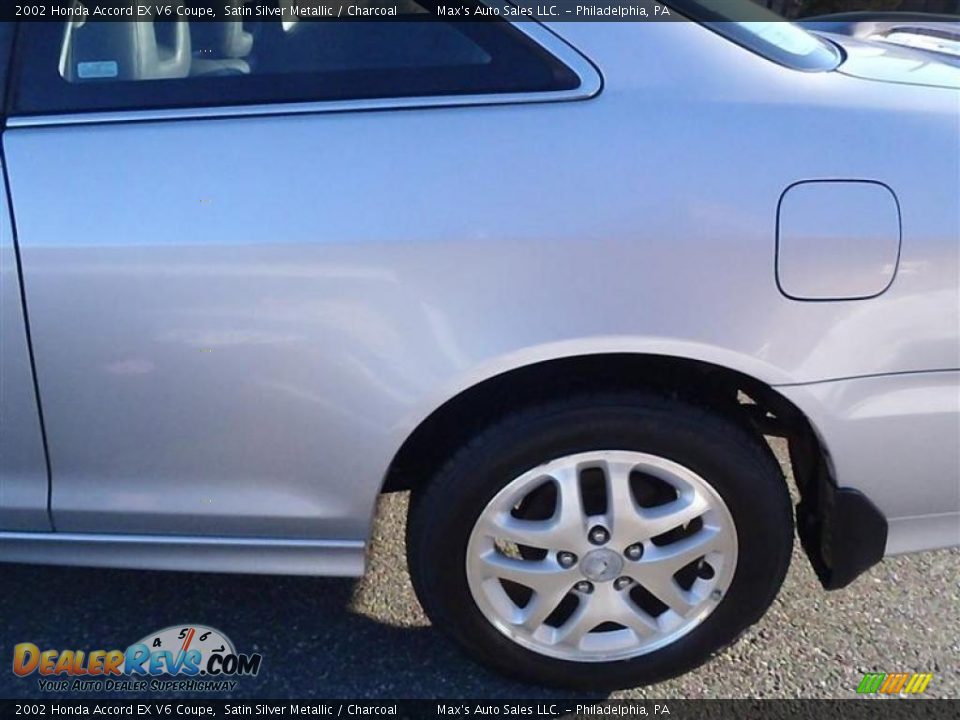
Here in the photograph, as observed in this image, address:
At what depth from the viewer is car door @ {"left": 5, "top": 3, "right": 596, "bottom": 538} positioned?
1.67 m

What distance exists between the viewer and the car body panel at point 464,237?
1674 mm

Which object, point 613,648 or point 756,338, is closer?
point 756,338

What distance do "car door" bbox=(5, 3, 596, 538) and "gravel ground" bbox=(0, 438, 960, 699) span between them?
0.61m

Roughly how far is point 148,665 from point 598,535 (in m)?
1.12

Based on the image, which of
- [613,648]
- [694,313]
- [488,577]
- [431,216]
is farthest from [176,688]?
[694,313]

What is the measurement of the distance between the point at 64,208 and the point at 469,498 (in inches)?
36.9

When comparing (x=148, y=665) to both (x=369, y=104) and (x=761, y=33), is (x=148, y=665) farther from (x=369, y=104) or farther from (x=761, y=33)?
(x=761, y=33)

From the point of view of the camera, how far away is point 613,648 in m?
2.06

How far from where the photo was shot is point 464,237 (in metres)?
1.67

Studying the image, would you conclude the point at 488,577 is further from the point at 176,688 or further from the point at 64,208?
the point at 64,208

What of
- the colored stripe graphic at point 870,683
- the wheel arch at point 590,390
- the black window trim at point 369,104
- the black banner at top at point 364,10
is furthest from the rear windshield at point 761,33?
the colored stripe graphic at point 870,683

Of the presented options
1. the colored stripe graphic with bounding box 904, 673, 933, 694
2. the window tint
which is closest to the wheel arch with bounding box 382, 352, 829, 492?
the colored stripe graphic with bounding box 904, 673, 933, 694

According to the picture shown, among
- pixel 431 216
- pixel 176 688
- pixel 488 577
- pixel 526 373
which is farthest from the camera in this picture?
pixel 176 688

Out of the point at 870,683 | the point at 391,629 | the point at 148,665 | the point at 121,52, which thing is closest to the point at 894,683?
the point at 870,683
